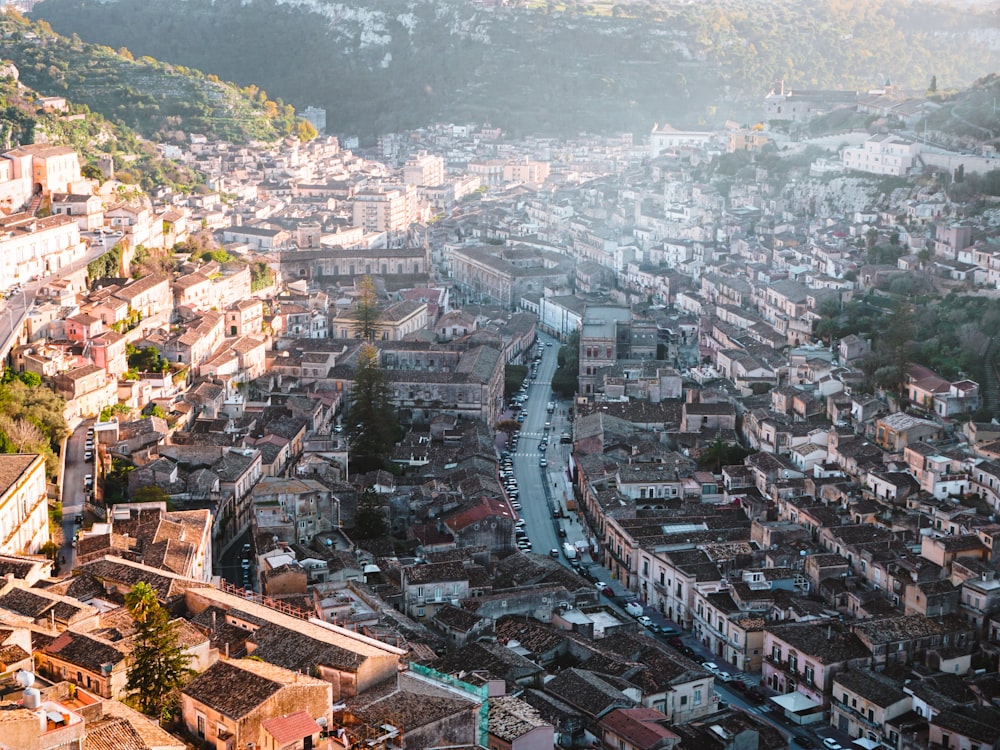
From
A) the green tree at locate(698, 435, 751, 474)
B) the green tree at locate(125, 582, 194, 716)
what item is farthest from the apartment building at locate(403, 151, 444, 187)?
the green tree at locate(125, 582, 194, 716)

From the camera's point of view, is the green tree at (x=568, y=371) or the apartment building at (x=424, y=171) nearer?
the green tree at (x=568, y=371)

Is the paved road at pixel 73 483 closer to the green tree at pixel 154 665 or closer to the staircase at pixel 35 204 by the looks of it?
the green tree at pixel 154 665

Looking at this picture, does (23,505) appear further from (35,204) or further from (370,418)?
(35,204)

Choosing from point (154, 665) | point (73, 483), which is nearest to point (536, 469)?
point (73, 483)

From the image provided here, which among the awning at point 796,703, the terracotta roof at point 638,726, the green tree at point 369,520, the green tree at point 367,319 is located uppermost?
the green tree at point 367,319

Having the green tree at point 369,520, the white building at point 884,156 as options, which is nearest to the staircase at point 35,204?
the green tree at point 369,520

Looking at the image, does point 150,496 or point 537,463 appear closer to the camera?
point 150,496
